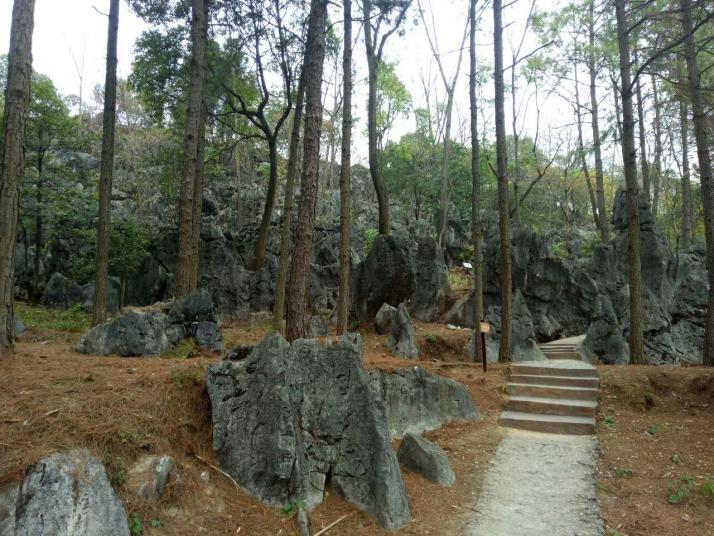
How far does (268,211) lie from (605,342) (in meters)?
12.5

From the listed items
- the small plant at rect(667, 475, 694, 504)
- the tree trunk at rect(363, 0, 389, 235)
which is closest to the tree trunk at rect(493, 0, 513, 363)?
the small plant at rect(667, 475, 694, 504)

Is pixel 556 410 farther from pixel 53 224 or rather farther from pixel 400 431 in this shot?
pixel 53 224

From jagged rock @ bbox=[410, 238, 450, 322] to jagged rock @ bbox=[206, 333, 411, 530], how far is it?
37.3 ft

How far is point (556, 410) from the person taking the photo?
27.6 feet

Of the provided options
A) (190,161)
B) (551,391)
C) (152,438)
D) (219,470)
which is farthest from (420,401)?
(190,161)

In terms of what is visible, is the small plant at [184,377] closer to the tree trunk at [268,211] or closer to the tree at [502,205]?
the tree at [502,205]

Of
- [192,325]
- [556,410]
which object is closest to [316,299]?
[192,325]

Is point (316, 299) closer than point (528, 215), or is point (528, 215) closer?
point (316, 299)

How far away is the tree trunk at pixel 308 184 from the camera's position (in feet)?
23.2

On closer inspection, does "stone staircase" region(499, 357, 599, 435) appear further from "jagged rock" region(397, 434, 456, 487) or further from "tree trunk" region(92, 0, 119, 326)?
"tree trunk" region(92, 0, 119, 326)

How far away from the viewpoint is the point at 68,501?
10.6 feet

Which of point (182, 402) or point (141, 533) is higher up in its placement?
point (182, 402)

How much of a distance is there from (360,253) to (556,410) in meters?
15.9

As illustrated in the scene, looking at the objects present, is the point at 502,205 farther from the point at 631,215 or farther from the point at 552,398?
the point at 552,398
